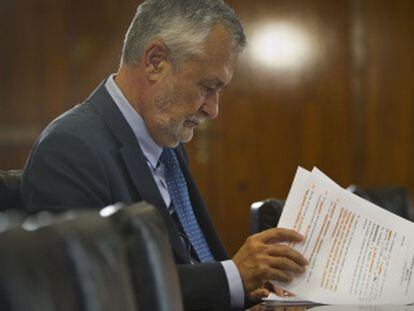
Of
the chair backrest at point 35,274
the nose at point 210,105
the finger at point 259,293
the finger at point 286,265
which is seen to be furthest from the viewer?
the nose at point 210,105

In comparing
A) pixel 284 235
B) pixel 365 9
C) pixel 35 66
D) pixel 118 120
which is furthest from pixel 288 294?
pixel 365 9

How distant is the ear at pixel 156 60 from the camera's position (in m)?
2.06

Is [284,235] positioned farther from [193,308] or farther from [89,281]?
[89,281]

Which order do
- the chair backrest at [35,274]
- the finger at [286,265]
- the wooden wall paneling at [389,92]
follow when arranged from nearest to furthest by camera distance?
the chair backrest at [35,274]
the finger at [286,265]
the wooden wall paneling at [389,92]

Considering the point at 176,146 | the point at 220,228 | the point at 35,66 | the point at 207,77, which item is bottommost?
the point at 220,228

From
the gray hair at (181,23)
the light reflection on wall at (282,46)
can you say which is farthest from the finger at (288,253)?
the light reflection on wall at (282,46)

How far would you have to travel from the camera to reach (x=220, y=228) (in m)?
6.30

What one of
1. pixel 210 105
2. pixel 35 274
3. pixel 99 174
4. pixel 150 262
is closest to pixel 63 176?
pixel 99 174

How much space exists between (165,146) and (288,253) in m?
0.63

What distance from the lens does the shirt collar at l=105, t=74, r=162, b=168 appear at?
2047 millimetres

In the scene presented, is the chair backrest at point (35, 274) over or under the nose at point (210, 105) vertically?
under

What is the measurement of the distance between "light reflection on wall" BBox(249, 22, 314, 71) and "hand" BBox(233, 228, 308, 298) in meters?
4.85

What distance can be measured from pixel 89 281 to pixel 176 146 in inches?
63.3

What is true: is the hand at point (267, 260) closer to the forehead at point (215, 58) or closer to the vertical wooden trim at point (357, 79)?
the forehead at point (215, 58)
